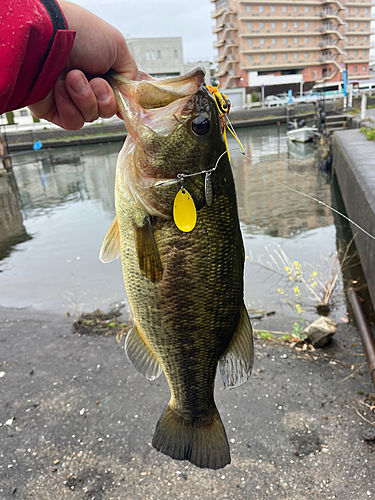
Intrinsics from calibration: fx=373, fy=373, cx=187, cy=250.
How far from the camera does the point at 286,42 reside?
62438 millimetres

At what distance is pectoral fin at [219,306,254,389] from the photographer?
1.73m

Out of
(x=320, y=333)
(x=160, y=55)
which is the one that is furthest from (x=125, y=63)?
(x=160, y=55)

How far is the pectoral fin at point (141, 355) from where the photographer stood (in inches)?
72.9

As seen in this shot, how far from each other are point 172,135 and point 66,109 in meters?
0.57

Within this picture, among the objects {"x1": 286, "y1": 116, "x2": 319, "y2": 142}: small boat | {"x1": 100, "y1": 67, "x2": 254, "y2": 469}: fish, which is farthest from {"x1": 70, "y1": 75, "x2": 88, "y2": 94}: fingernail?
{"x1": 286, "y1": 116, "x2": 319, "y2": 142}: small boat

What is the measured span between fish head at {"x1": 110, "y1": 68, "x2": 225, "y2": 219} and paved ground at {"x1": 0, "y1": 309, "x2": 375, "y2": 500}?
7.65ft

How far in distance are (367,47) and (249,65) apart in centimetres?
2767

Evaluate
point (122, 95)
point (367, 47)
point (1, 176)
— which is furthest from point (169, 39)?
point (122, 95)

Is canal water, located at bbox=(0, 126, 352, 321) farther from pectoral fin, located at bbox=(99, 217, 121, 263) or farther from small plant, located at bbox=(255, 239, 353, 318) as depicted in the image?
pectoral fin, located at bbox=(99, 217, 121, 263)

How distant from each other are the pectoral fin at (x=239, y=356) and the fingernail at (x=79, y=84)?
1.20m

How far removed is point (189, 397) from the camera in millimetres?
1812

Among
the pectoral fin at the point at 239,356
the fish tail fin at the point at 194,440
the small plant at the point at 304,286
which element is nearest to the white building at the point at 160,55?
the small plant at the point at 304,286

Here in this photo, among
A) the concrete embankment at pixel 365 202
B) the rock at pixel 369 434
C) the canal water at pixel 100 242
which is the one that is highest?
the concrete embankment at pixel 365 202

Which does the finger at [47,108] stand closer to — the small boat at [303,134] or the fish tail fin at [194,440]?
the fish tail fin at [194,440]
